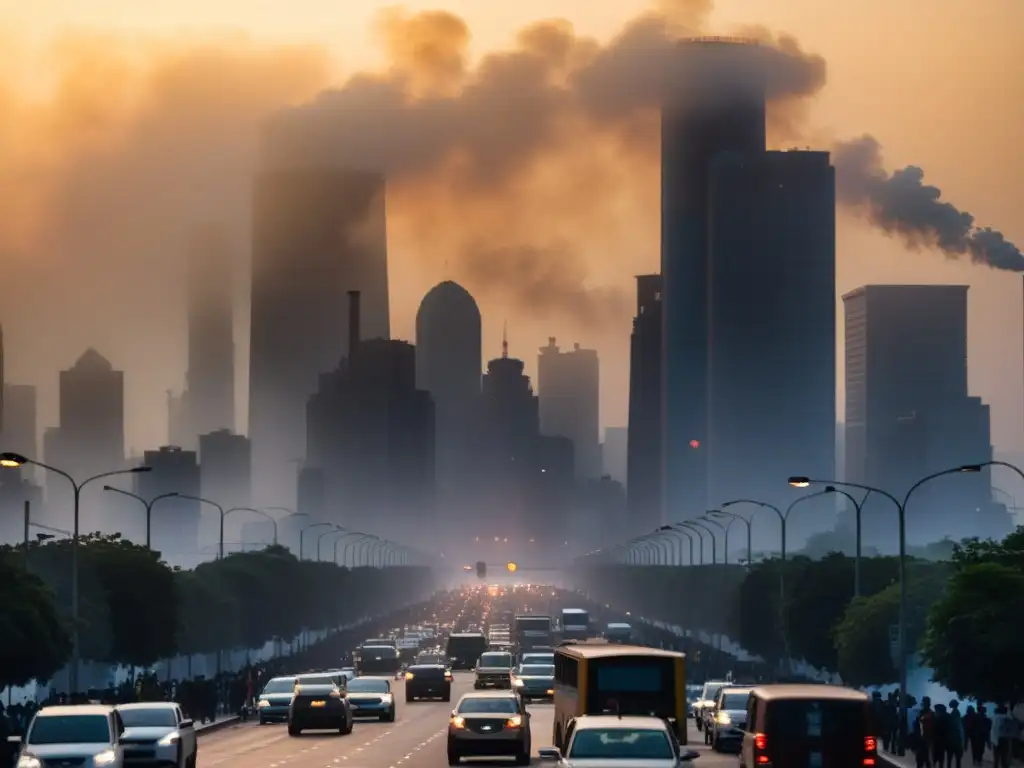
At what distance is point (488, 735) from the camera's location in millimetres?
60406

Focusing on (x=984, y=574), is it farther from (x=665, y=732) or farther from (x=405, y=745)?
(x=665, y=732)

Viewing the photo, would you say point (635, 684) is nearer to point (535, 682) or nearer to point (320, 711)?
point (320, 711)

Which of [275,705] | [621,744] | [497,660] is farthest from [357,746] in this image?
[497,660]

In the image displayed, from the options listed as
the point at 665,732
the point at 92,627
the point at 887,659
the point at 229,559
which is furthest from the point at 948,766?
the point at 229,559

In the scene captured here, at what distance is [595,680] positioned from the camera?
54969 millimetres

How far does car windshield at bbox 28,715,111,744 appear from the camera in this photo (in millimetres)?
46375

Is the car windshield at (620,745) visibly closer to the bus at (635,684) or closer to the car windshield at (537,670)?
the bus at (635,684)

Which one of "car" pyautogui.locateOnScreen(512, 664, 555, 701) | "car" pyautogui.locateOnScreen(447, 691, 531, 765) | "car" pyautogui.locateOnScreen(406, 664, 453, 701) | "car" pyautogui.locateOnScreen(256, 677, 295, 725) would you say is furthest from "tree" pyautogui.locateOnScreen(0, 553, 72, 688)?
"car" pyautogui.locateOnScreen(447, 691, 531, 765)

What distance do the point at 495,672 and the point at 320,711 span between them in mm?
25161

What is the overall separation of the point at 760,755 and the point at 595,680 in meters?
14.2

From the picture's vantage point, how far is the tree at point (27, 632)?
85.6 meters

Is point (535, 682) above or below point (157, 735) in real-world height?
below

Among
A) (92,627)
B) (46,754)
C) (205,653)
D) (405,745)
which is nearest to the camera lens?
(46,754)

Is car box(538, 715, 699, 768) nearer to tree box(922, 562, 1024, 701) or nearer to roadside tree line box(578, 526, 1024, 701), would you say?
tree box(922, 562, 1024, 701)
